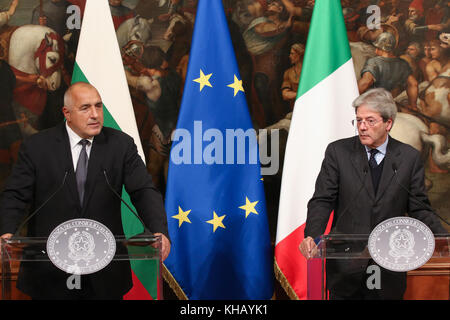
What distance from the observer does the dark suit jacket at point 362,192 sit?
374 cm

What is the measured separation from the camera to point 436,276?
2.73m

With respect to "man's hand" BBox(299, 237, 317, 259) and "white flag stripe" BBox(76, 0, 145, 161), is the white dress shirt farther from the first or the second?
"man's hand" BBox(299, 237, 317, 259)

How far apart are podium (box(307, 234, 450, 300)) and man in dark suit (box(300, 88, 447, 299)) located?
2.23 feet

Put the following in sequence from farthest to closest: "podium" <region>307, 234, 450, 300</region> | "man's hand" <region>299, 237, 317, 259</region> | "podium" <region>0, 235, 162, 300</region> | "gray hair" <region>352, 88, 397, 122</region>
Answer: "gray hair" <region>352, 88, 397, 122</region> → "man's hand" <region>299, 237, 317, 259</region> → "podium" <region>0, 235, 162, 300</region> → "podium" <region>307, 234, 450, 300</region>

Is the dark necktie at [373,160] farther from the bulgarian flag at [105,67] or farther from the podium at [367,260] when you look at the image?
the bulgarian flag at [105,67]

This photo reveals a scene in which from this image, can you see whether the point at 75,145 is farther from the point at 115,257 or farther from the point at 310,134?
the point at 310,134


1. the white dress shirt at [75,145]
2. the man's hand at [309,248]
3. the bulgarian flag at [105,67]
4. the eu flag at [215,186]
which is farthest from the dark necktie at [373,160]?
the bulgarian flag at [105,67]

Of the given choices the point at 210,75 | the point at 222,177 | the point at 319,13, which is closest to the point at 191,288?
the point at 222,177

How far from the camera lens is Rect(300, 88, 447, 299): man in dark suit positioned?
3746 mm

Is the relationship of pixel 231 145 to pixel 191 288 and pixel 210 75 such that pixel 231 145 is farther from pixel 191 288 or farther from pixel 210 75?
pixel 191 288

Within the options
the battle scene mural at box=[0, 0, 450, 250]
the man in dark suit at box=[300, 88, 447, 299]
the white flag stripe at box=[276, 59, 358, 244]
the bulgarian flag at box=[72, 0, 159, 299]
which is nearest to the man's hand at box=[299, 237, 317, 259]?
the man in dark suit at box=[300, 88, 447, 299]

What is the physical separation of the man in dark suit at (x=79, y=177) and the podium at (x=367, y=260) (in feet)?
2.93

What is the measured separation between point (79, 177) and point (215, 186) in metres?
1.56

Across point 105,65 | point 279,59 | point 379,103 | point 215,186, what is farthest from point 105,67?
point 379,103
